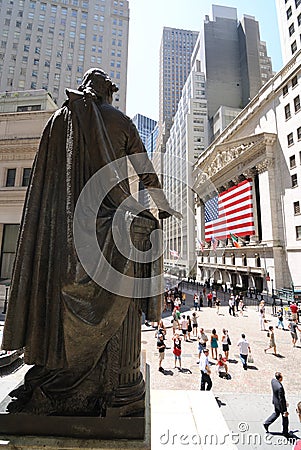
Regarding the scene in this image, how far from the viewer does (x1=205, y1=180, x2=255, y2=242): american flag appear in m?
37.0

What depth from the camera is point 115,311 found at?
222 centimetres

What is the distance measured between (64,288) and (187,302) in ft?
94.5

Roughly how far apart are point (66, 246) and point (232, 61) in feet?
291

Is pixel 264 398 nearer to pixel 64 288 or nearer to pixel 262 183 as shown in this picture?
pixel 64 288

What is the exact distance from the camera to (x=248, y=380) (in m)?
9.14

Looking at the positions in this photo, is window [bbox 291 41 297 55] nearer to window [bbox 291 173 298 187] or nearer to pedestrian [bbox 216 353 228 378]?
window [bbox 291 173 298 187]

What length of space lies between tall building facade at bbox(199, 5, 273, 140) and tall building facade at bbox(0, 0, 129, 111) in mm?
23943

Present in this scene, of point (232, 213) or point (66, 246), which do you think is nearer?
point (66, 246)


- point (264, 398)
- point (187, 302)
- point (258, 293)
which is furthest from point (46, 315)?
point (258, 293)

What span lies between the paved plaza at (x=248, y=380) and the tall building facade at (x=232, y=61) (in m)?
63.5

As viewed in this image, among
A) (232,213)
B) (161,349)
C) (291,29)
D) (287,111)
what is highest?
(291,29)

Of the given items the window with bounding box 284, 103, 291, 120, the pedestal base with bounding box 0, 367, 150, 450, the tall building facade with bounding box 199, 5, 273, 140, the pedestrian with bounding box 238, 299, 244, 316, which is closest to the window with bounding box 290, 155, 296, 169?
the window with bounding box 284, 103, 291, 120

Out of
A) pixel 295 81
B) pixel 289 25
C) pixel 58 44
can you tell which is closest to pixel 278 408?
pixel 295 81

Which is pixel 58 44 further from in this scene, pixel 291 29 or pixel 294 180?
pixel 294 180
